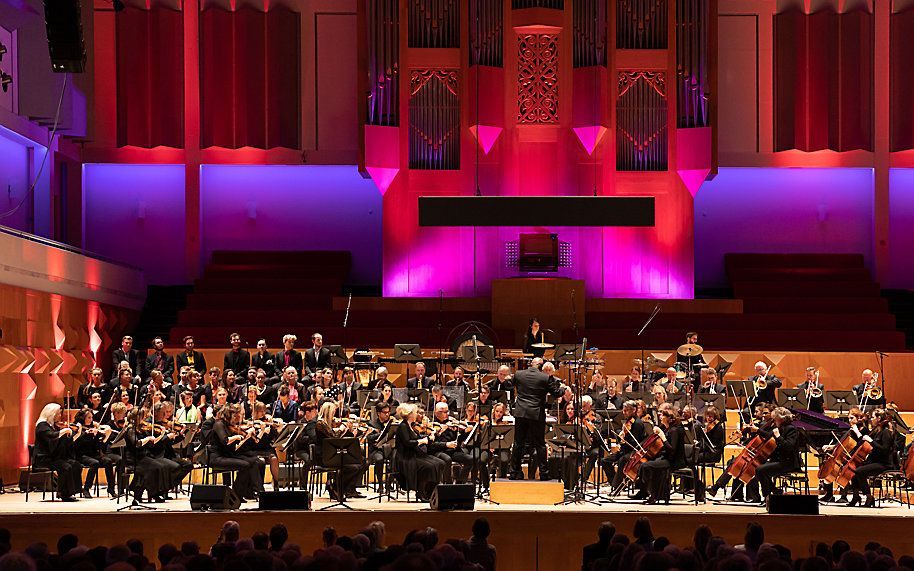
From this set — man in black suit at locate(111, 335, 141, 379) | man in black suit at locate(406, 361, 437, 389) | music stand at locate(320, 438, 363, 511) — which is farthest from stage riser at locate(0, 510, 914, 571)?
man in black suit at locate(111, 335, 141, 379)

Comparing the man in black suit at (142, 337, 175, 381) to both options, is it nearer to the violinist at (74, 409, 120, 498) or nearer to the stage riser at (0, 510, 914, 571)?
the violinist at (74, 409, 120, 498)

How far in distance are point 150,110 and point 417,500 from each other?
8840 millimetres

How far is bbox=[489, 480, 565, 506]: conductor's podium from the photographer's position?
9547mm

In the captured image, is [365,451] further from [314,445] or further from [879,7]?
[879,7]

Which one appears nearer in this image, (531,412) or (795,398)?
(531,412)

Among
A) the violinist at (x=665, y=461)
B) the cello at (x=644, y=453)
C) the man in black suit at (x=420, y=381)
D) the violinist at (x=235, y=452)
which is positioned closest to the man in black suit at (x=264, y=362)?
the man in black suit at (x=420, y=381)

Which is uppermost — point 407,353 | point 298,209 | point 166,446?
point 298,209

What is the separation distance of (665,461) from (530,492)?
115 centimetres

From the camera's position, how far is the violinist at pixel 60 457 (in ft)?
32.8

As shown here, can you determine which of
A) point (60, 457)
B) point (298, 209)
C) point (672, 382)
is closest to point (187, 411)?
point (60, 457)

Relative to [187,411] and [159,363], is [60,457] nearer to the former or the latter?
[187,411]

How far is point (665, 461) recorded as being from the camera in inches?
387

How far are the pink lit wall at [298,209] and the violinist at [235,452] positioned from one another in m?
7.84

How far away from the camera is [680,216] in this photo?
16.2m
